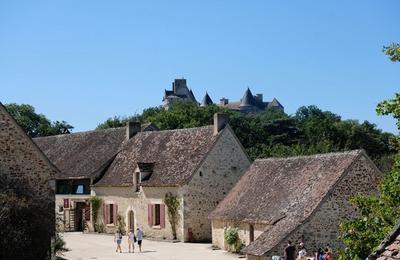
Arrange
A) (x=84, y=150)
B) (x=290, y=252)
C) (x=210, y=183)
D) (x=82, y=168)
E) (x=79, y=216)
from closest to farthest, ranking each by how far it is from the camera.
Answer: (x=290, y=252)
(x=210, y=183)
(x=82, y=168)
(x=79, y=216)
(x=84, y=150)

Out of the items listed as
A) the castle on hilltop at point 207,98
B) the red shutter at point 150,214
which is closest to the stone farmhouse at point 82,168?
the red shutter at point 150,214

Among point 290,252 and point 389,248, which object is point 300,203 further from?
point 389,248

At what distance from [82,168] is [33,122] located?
35.3 metres

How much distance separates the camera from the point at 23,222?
23406mm

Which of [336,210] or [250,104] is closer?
[336,210]

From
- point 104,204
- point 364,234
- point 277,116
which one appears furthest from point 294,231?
point 277,116

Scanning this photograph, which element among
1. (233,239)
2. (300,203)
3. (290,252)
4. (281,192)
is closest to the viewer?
(290,252)

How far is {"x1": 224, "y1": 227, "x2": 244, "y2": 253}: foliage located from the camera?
28.5 m

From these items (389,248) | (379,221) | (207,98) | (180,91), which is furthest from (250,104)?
(389,248)

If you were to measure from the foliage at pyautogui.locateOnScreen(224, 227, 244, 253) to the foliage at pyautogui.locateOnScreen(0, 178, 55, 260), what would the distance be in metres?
8.07

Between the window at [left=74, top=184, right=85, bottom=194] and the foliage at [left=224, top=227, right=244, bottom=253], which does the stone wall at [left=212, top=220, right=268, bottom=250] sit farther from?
the window at [left=74, top=184, right=85, bottom=194]

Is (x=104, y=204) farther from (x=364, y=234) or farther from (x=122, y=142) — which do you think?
(x=364, y=234)

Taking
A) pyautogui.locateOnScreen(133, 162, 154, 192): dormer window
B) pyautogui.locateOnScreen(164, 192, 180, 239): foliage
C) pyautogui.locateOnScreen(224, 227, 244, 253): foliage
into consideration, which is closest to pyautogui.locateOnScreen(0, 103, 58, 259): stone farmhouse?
pyautogui.locateOnScreen(224, 227, 244, 253): foliage

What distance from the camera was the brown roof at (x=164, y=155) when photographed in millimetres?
35500
